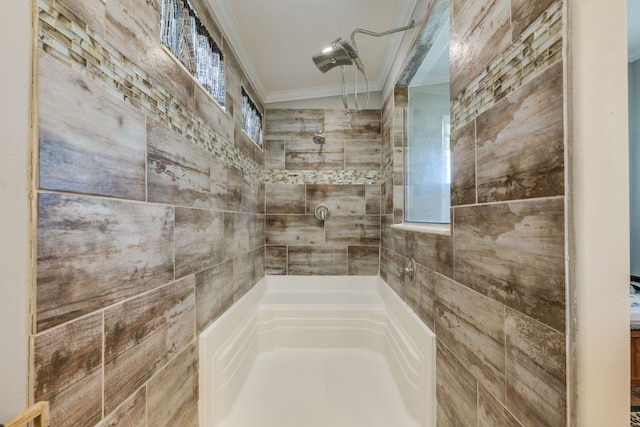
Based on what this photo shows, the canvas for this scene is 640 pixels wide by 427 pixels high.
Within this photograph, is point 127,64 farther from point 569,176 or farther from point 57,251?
point 569,176

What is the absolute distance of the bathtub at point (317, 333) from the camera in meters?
1.28

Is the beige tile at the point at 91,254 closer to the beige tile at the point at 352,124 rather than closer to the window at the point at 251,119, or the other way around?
the window at the point at 251,119

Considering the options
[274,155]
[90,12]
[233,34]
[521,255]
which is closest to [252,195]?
[274,155]

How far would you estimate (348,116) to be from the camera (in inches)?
103

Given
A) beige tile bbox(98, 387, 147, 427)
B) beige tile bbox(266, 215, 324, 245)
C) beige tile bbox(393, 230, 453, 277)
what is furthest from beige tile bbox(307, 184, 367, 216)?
beige tile bbox(98, 387, 147, 427)

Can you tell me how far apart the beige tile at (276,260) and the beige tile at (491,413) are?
1.95 metres

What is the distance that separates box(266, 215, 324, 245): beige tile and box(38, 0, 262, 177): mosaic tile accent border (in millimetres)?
1482

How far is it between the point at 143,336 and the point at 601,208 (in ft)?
4.04

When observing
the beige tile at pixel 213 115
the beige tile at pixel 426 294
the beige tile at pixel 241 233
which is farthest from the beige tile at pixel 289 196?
the beige tile at pixel 426 294

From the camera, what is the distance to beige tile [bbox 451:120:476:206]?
0.93 meters

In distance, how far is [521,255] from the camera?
68 centimetres

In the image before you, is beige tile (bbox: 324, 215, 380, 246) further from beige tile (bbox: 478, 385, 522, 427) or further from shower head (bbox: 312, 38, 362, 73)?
beige tile (bbox: 478, 385, 522, 427)

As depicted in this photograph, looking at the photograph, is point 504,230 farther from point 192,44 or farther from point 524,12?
point 192,44

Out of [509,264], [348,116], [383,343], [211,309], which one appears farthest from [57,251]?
[348,116]
